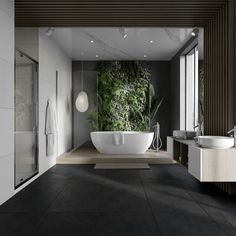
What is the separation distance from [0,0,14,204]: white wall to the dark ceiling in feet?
1.81

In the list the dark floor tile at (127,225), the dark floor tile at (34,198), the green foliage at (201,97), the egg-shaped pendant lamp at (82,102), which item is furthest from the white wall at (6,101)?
the egg-shaped pendant lamp at (82,102)

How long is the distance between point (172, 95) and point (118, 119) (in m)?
1.66

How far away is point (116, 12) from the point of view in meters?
4.24

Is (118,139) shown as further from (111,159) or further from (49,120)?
(49,120)

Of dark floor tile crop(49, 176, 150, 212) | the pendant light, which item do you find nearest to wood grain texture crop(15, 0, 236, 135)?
dark floor tile crop(49, 176, 150, 212)

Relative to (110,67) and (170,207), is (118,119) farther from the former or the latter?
(170,207)

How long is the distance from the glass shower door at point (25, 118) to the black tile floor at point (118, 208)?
28cm

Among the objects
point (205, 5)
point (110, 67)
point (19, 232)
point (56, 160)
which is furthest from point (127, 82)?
point (19, 232)

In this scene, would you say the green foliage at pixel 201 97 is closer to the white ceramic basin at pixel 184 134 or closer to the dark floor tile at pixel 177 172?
the white ceramic basin at pixel 184 134

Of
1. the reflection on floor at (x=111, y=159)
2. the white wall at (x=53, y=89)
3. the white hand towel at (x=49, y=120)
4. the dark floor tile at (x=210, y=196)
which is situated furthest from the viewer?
the reflection on floor at (x=111, y=159)

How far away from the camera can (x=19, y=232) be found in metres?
2.59

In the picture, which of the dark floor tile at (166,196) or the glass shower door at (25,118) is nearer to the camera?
the dark floor tile at (166,196)

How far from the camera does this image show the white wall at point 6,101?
3.40 metres

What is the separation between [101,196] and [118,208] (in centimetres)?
56
